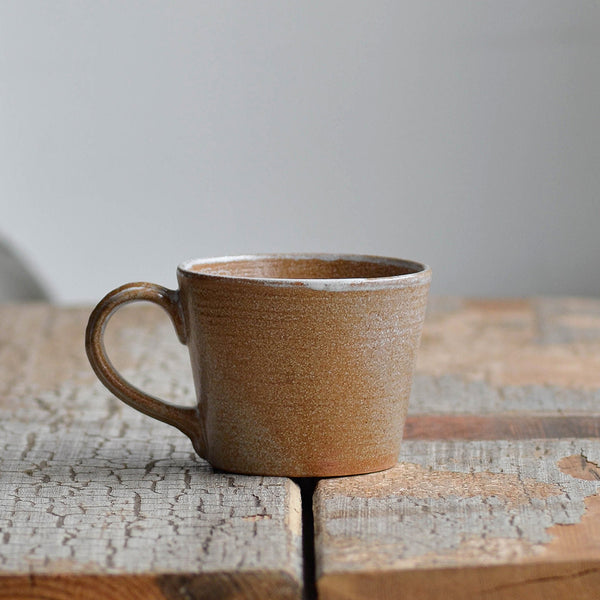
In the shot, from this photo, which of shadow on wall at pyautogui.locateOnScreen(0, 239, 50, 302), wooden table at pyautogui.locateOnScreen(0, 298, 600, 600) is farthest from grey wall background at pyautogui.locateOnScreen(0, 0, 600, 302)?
wooden table at pyautogui.locateOnScreen(0, 298, 600, 600)

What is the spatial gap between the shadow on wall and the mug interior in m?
1.26

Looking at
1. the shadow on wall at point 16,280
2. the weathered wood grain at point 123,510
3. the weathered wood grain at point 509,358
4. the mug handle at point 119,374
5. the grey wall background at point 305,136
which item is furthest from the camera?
the grey wall background at point 305,136

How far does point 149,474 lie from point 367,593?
167 mm

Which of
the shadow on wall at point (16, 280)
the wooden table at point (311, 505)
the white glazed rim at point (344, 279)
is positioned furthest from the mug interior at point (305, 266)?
the shadow on wall at point (16, 280)

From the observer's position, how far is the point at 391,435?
47 centimetres

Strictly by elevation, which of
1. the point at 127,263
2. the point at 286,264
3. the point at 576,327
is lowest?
the point at 127,263

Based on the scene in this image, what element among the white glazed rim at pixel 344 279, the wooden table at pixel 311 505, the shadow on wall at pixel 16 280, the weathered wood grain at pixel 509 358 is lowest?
the shadow on wall at pixel 16 280

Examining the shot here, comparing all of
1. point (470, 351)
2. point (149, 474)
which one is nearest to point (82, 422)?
point (149, 474)

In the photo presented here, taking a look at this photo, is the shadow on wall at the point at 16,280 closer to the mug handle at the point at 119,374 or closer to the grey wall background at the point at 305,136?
the grey wall background at the point at 305,136

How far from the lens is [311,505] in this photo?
16.7 inches

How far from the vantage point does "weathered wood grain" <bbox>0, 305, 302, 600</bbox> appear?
1.11 ft

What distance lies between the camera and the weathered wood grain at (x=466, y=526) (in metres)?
0.34

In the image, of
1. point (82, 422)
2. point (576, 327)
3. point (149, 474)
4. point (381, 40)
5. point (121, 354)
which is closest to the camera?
point (149, 474)

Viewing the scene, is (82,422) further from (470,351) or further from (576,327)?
(576,327)
